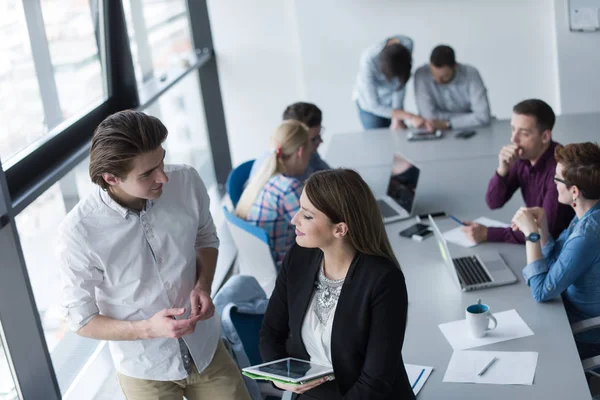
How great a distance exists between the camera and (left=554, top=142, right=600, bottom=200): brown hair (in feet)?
9.26

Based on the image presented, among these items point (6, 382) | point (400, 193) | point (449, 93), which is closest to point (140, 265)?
point (6, 382)

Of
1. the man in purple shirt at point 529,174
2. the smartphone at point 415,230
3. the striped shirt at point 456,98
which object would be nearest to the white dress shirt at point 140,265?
the smartphone at point 415,230

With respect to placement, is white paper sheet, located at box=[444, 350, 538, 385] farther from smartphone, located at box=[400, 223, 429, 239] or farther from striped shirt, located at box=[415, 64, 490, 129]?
striped shirt, located at box=[415, 64, 490, 129]

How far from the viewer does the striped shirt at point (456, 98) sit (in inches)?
200

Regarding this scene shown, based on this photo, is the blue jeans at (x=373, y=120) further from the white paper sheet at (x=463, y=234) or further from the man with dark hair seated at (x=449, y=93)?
the white paper sheet at (x=463, y=234)

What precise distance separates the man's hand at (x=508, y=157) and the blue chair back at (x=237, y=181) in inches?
57.0

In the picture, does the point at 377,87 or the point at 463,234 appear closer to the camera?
the point at 463,234

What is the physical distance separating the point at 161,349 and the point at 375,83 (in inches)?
147

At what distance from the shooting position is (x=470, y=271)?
317 centimetres

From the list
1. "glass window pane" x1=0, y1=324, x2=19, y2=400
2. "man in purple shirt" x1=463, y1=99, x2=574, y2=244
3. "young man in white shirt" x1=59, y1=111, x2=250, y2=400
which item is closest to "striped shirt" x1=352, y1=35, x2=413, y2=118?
"man in purple shirt" x1=463, y1=99, x2=574, y2=244

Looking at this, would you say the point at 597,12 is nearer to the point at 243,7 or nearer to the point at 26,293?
the point at 243,7

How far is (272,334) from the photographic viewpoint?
242cm

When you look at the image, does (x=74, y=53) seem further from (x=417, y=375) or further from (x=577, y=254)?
(x=577, y=254)

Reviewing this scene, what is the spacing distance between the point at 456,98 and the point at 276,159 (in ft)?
6.82
